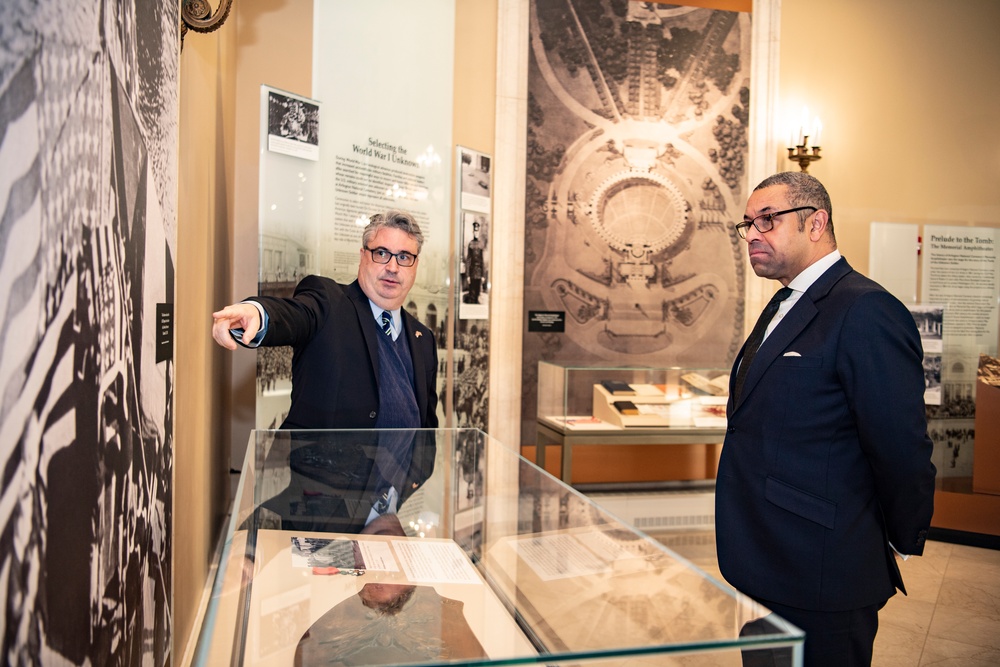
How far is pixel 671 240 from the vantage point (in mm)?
6328

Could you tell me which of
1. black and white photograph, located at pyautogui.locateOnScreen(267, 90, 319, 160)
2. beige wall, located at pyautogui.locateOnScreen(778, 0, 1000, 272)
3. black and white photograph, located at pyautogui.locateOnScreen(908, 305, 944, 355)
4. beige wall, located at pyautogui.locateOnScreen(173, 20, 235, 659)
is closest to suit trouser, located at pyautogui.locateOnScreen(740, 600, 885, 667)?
beige wall, located at pyautogui.locateOnScreen(173, 20, 235, 659)

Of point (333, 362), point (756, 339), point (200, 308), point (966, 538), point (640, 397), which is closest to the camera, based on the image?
point (756, 339)

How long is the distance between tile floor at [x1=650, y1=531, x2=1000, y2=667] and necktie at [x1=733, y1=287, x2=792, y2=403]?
78.7 inches

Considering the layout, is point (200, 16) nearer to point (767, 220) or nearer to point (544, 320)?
point (767, 220)

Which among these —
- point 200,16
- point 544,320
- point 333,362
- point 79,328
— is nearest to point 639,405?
point 544,320

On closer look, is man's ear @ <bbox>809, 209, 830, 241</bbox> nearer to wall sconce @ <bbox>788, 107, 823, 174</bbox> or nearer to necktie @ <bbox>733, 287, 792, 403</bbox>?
necktie @ <bbox>733, 287, 792, 403</bbox>

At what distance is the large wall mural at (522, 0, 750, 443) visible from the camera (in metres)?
6.07

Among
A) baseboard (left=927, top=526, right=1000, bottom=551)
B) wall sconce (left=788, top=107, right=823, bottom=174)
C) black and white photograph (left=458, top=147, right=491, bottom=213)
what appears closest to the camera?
black and white photograph (left=458, top=147, right=491, bottom=213)

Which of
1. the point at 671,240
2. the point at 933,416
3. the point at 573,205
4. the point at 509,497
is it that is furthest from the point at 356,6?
the point at 933,416

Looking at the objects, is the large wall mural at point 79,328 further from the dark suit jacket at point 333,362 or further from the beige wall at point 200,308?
the dark suit jacket at point 333,362

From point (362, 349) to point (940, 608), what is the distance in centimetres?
366

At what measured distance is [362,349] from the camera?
115 inches

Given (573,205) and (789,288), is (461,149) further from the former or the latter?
(789,288)

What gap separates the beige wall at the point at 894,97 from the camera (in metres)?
6.43
